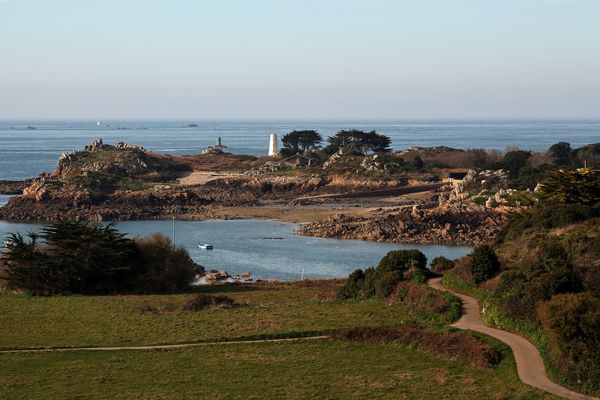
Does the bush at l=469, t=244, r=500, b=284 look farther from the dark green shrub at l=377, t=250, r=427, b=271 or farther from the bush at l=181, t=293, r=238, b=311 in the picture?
the bush at l=181, t=293, r=238, b=311

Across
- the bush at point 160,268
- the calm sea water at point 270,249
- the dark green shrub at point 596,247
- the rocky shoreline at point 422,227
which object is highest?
the dark green shrub at point 596,247

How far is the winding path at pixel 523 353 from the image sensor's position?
19031mm

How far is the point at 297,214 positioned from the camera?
7425cm

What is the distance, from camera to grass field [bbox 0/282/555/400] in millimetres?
20016

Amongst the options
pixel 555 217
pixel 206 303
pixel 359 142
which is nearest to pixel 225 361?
pixel 206 303

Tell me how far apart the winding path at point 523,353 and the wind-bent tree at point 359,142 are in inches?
3208

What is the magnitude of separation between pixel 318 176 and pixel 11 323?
6514 cm

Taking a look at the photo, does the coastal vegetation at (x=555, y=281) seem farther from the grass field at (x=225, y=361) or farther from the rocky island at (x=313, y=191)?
the rocky island at (x=313, y=191)

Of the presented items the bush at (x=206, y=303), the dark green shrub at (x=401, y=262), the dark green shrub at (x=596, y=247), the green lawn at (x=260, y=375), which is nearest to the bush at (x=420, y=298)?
the dark green shrub at (x=401, y=262)

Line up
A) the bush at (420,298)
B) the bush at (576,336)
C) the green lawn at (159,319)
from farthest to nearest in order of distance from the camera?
1. the bush at (420,298)
2. the green lawn at (159,319)
3. the bush at (576,336)

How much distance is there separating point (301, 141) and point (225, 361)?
9181cm

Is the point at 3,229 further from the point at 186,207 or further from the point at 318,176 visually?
the point at 318,176

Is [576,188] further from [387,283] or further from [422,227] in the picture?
[422,227]

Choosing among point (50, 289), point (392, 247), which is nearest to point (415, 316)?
point (50, 289)
